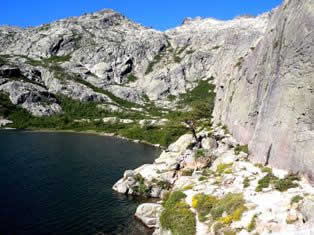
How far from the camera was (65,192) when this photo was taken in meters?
62.1

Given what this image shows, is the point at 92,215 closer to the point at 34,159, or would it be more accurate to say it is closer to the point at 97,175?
the point at 97,175

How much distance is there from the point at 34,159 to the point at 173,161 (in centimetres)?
4574

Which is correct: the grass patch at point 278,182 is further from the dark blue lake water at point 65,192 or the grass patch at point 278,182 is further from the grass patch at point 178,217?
the dark blue lake water at point 65,192

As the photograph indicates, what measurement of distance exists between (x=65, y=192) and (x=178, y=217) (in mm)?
29616

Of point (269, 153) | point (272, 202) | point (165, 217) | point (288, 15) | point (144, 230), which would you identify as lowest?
point (144, 230)

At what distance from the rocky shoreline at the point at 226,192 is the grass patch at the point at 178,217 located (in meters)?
0.12

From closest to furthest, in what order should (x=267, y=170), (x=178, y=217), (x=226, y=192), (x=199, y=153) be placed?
(x=178, y=217) < (x=226, y=192) < (x=267, y=170) < (x=199, y=153)

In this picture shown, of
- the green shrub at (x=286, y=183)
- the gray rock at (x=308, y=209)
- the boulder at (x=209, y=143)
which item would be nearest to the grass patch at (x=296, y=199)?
the gray rock at (x=308, y=209)

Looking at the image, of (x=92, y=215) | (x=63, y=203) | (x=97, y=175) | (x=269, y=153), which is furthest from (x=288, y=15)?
(x=97, y=175)

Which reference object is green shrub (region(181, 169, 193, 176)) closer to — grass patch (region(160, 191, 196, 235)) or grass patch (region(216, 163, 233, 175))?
grass patch (region(216, 163, 233, 175))

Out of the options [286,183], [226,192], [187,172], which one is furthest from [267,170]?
[187,172]

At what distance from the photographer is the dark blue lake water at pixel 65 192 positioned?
152 ft

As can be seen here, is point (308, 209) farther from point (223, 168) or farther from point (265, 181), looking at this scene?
point (223, 168)

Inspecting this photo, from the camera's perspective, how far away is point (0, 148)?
370 ft
